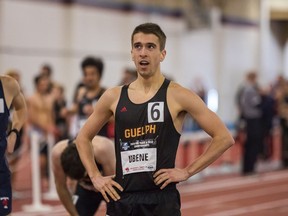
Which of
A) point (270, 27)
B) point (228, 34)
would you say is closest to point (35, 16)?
point (228, 34)

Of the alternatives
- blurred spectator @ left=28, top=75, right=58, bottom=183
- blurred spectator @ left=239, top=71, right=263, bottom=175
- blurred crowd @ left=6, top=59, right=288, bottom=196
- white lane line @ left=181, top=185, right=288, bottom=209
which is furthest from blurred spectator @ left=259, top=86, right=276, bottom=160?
blurred spectator @ left=28, top=75, right=58, bottom=183

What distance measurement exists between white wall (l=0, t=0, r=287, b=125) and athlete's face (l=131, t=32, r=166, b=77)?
45.8 ft

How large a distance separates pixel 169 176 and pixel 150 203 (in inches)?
8.3

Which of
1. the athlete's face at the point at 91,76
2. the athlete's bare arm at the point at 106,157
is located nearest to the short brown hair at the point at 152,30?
the athlete's bare arm at the point at 106,157

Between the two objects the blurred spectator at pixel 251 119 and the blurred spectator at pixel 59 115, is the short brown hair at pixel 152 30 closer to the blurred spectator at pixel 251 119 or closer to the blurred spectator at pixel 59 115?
the blurred spectator at pixel 59 115

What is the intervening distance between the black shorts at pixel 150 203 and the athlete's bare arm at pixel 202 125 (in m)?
0.08

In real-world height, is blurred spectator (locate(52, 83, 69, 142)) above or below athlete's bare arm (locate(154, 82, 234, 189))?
above

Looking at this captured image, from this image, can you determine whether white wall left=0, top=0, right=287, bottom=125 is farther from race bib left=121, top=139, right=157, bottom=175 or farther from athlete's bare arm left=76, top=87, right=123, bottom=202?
race bib left=121, top=139, right=157, bottom=175

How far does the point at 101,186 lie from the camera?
443cm

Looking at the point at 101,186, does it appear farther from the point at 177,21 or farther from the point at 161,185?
the point at 177,21

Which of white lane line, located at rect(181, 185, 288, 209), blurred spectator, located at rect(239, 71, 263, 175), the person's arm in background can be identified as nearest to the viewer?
the person's arm in background

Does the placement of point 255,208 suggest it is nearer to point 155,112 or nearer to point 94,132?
point 94,132

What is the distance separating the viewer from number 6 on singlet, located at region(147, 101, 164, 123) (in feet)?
14.2

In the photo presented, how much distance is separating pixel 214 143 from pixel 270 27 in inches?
1048
